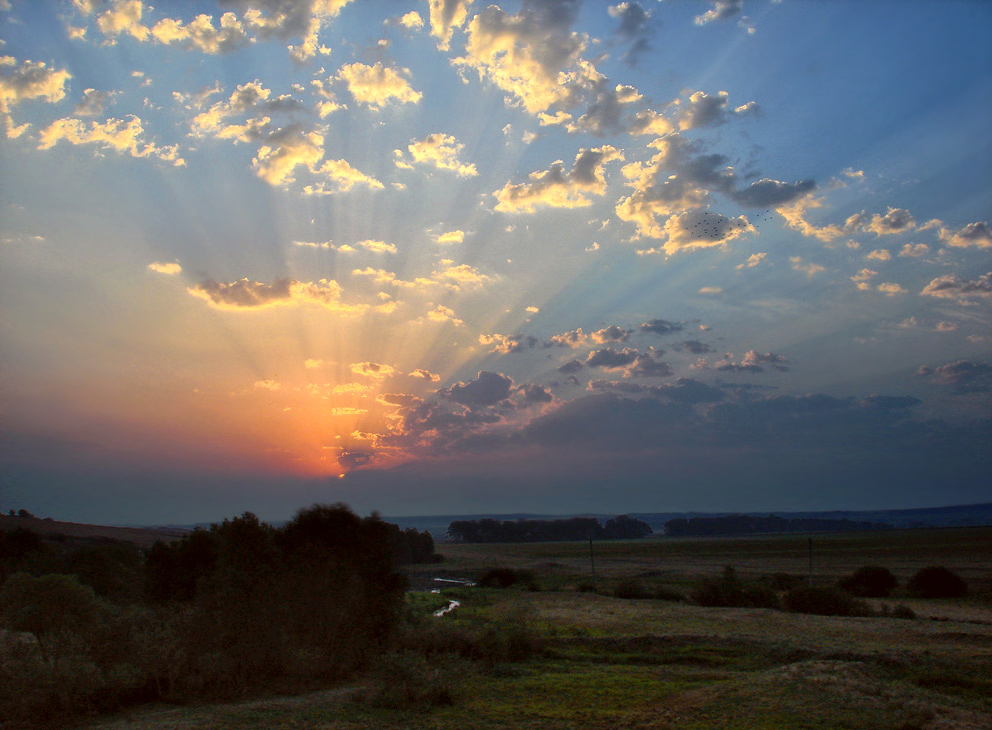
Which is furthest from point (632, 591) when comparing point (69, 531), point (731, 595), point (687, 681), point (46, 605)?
point (69, 531)

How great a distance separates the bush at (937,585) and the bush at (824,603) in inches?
592

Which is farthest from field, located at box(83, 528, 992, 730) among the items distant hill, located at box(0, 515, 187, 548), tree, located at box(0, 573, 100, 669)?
distant hill, located at box(0, 515, 187, 548)

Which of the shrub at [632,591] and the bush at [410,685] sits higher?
the bush at [410,685]

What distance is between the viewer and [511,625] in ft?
94.2

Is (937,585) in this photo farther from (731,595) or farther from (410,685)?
(410,685)

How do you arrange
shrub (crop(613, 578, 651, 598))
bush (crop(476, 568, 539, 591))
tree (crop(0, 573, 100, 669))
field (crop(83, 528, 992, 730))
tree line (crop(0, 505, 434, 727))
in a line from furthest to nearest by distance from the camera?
bush (crop(476, 568, 539, 591)), shrub (crop(613, 578, 651, 598)), tree (crop(0, 573, 100, 669)), tree line (crop(0, 505, 434, 727)), field (crop(83, 528, 992, 730))

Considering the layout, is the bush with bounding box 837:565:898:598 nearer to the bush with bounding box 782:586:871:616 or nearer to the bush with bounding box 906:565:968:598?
the bush with bounding box 906:565:968:598

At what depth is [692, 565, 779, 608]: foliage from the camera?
153 feet

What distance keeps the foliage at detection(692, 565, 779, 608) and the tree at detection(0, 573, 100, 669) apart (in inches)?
1585

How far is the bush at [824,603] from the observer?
40812mm

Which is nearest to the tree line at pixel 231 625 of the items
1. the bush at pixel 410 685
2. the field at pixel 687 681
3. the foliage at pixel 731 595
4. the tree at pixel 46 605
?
the tree at pixel 46 605

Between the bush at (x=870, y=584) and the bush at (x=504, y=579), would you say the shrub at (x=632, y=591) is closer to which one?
the bush at (x=504, y=579)

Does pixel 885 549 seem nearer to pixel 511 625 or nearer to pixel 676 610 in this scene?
pixel 676 610

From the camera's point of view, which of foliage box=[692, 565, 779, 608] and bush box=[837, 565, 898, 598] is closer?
foliage box=[692, 565, 779, 608]
